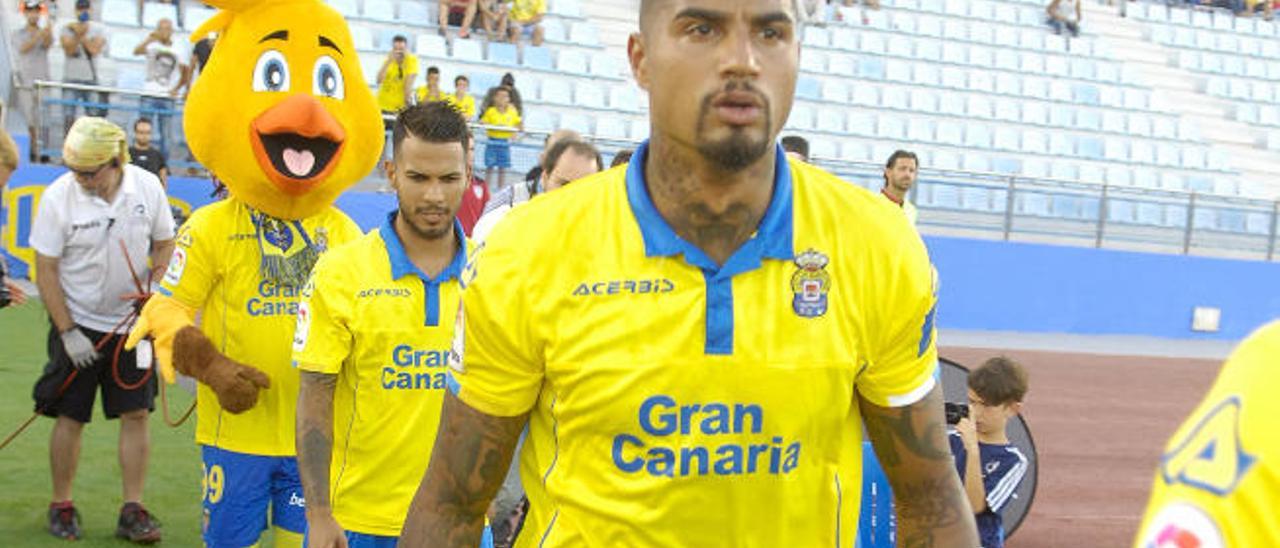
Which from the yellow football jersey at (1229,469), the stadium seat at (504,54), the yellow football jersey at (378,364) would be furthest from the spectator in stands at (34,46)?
the yellow football jersey at (1229,469)

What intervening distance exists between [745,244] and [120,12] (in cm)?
1691

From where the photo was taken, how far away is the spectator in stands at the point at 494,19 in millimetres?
20172

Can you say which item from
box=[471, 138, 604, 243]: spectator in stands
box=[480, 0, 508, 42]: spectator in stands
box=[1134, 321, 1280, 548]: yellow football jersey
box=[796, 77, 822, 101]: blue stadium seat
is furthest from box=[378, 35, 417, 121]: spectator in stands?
box=[1134, 321, 1280, 548]: yellow football jersey

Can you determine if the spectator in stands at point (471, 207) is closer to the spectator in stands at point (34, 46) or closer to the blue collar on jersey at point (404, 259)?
the spectator in stands at point (34, 46)

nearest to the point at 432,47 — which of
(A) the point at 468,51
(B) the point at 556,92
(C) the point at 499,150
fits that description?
(A) the point at 468,51

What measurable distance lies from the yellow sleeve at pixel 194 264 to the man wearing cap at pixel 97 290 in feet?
5.45

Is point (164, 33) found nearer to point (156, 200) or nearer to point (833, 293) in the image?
point (156, 200)

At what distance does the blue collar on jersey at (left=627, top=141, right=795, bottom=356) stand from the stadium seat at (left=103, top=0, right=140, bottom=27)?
1665 centimetres

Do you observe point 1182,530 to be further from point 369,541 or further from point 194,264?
point 194,264

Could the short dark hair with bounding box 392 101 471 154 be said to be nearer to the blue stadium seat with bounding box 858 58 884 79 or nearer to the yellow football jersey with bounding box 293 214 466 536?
the yellow football jersey with bounding box 293 214 466 536

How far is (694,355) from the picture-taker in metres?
2.67

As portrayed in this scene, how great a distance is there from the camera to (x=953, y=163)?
874 inches

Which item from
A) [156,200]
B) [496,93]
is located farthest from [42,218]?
[496,93]

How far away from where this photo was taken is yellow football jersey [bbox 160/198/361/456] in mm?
5645
